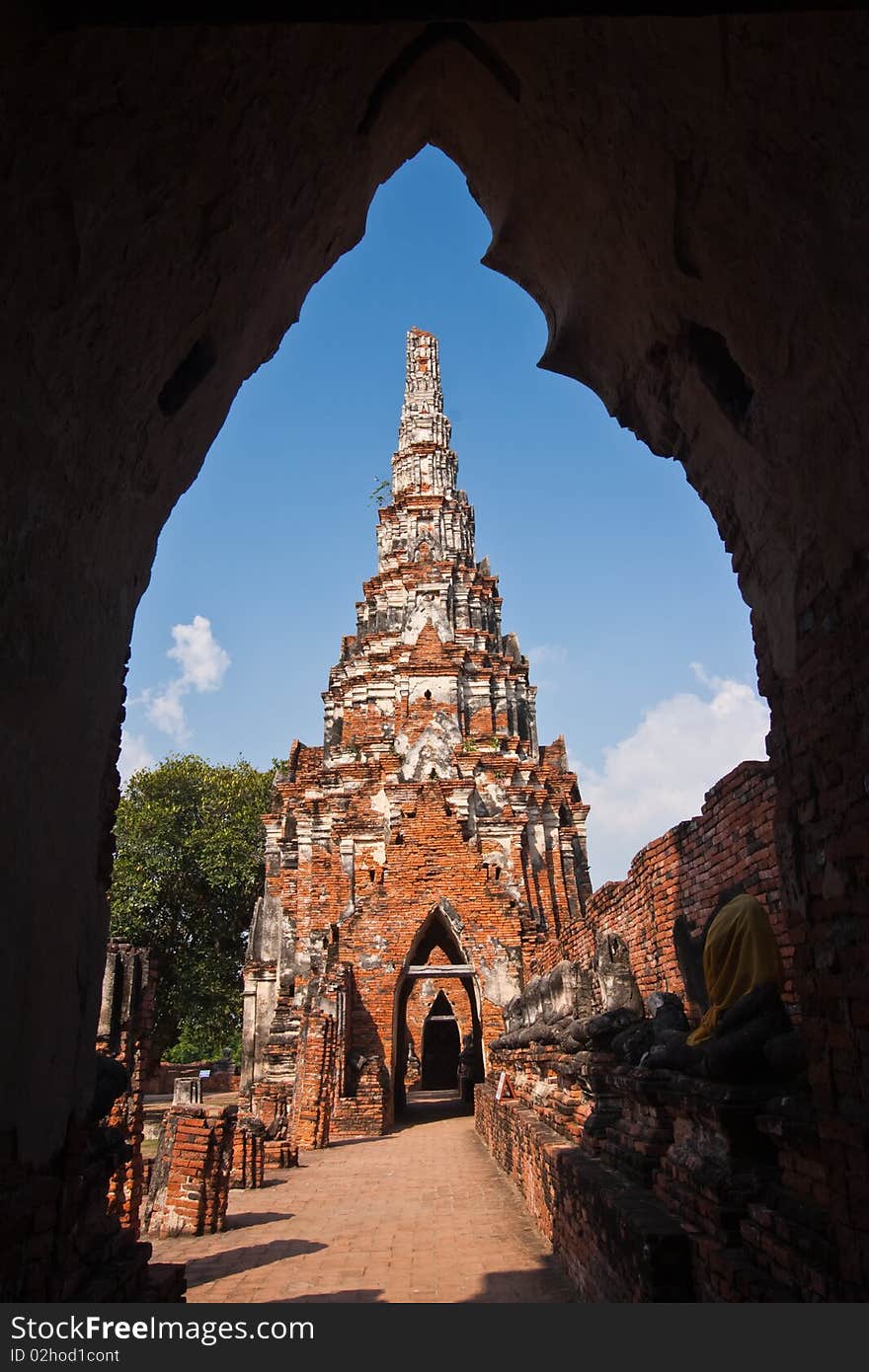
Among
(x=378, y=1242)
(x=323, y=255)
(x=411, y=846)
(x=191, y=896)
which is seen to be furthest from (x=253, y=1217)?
(x=191, y=896)

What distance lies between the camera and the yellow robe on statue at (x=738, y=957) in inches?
166

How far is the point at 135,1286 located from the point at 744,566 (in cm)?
402

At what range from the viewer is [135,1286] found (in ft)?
12.5

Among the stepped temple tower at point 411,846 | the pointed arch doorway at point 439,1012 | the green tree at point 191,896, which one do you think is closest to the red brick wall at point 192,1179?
the stepped temple tower at point 411,846

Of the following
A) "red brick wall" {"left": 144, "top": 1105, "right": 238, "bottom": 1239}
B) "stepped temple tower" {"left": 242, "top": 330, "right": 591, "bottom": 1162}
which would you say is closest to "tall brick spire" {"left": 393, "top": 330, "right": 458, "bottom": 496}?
"stepped temple tower" {"left": 242, "top": 330, "right": 591, "bottom": 1162}

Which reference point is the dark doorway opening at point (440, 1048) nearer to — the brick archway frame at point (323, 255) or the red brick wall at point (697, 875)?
the red brick wall at point (697, 875)

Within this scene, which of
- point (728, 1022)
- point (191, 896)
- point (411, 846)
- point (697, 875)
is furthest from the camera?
point (191, 896)

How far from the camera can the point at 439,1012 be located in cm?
2878

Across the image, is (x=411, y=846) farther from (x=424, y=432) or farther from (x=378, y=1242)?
(x=424, y=432)

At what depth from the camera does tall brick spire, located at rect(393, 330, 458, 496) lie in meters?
Answer: 37.6

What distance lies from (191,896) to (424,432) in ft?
71.5

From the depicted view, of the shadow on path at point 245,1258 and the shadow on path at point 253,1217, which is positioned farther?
the shadow on path at point 253,1217

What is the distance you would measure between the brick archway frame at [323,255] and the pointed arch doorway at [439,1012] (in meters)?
12.8

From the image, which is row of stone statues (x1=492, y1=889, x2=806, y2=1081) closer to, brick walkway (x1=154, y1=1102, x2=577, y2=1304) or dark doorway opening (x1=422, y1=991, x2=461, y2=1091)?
brick walkway (x1=154, y1=1102, x2=577, y2=1304)
